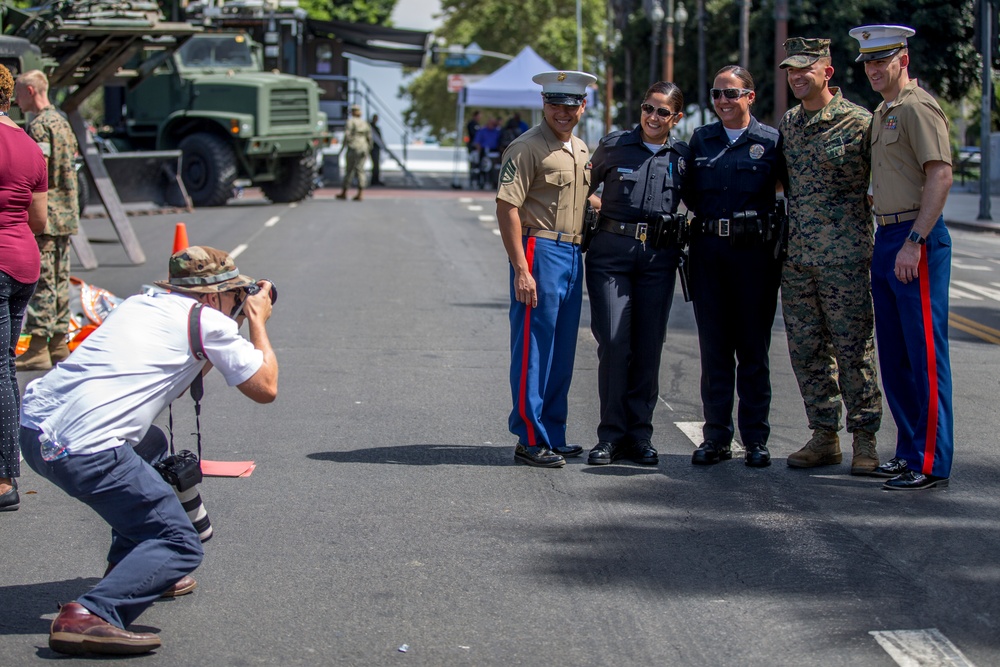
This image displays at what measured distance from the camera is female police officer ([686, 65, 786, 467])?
6180mm

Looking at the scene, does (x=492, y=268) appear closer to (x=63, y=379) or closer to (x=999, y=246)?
(x=999, y=246)

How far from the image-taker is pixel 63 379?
13.5ft

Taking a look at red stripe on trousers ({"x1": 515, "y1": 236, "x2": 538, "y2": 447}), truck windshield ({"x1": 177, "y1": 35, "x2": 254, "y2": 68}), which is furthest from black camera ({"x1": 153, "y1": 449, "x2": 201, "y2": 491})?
truck windshield ({"x1": 177, "y1": 35, "x2": 254, "y2": 68})


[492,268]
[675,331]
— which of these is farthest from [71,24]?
[675,331]

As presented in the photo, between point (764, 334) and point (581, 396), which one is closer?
point (764, 334)

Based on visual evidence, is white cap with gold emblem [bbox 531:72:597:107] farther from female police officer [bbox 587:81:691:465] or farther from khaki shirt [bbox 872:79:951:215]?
khaki shirt [bbox 872:79:951:215]

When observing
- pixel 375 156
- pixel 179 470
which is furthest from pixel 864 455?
pixel 375 156

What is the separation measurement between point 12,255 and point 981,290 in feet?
34.4

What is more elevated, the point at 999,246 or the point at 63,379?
the point at 63,379

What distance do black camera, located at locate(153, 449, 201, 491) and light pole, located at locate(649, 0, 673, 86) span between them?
27737 millimetres

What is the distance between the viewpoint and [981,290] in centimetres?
1369

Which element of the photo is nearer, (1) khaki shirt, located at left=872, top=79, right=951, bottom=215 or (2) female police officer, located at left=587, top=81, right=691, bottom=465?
(1) khaki shirt, located at left=872, top=79, right=951, bottom=215

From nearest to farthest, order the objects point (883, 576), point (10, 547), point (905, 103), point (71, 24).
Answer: point (883, 576)
point (10, 547)
point (905, 103)
point (71, 24)

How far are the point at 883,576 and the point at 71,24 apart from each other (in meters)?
12.4
